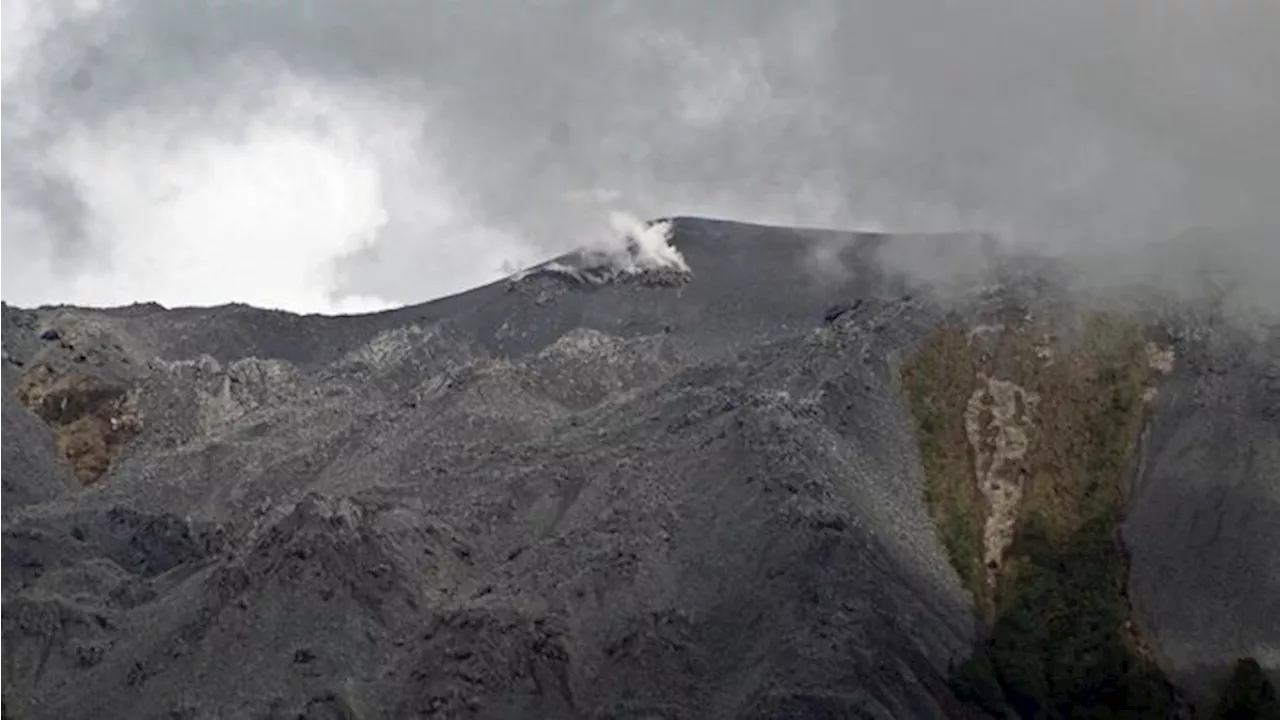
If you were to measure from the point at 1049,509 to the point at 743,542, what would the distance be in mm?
26907

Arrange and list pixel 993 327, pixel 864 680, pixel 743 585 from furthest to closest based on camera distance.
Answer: pixel 993 327 → pixel 743 585 → pixel 864 680

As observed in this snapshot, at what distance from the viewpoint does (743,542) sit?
156625mm

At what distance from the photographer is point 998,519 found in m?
169

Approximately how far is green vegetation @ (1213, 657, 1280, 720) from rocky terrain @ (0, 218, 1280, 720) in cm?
30

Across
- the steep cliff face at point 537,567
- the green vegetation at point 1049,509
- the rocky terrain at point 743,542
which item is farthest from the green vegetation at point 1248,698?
the steep cliff face at point 537,567

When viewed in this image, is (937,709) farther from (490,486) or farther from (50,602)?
(50,602)

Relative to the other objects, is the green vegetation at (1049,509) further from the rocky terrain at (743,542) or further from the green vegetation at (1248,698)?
the green vegetation at (1248,698)

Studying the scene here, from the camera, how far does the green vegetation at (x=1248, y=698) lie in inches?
5576

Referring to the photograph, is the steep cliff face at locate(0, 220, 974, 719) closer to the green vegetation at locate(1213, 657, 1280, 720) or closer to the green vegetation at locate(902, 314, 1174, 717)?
the green vegetation at locate(902, 314, 1174, 717)

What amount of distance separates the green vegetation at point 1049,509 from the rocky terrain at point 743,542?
0.30 meters

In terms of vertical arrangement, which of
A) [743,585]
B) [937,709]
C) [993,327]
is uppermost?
[993,327]

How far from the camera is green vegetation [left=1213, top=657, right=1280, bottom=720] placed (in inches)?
5576

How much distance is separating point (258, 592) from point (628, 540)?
26.3 meters

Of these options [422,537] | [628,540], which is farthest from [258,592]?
[628,540]
